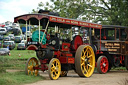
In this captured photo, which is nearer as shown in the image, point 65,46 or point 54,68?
point 54,68

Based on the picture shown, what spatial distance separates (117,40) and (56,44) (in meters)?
6.19

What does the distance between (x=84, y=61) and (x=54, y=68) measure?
2.30m

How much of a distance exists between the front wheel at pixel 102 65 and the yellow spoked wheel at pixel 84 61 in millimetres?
2018

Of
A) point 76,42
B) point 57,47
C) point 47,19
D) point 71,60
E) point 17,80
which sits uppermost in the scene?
point 47,19

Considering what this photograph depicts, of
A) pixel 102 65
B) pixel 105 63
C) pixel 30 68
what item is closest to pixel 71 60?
pixel 30 68

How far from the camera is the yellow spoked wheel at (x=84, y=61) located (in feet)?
51.7

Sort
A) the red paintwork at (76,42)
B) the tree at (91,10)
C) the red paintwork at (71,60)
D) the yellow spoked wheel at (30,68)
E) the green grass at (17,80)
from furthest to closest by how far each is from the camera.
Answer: the tree at (91,10)
the red paintwork at (76,42)
the red paintwork at (71,60)
the yellow spoked wheel at (30,68)
the green grass at (17,80)

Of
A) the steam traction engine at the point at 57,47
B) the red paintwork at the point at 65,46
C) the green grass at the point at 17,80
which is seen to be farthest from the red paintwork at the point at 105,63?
the green grass at the point at 17,80

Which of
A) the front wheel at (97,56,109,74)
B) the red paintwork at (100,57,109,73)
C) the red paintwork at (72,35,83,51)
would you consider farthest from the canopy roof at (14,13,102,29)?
the red paintwork at (100,57,109,73)

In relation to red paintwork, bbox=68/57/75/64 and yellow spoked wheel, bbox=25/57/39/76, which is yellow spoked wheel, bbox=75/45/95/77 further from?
yellow spoked wheel, bbox=25/57/39/76

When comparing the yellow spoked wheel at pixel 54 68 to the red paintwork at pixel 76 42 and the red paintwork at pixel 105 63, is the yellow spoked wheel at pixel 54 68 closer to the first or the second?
the red paintwork at pixel 76 42

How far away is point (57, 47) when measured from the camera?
15438mm

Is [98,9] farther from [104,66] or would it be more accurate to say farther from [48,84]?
[48,84]

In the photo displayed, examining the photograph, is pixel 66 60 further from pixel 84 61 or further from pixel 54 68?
pixel 54 68
